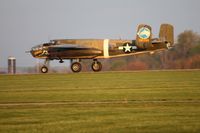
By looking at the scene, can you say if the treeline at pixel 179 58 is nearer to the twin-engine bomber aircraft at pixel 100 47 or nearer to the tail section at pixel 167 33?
the tail section at pixel 167 33

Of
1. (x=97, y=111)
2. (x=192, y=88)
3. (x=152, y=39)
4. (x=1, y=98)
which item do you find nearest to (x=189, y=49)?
(x=152, y=39)

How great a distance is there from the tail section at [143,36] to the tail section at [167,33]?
5.66 feet

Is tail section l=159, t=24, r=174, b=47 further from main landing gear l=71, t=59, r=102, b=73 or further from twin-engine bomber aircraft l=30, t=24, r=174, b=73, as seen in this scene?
main landing gear l=71, t=59, r=102, b=73

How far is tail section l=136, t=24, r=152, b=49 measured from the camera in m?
54.5

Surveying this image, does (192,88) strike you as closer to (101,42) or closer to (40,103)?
(40,103)

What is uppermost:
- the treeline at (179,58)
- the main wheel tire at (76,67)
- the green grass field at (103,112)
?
the treeline at (179,58)

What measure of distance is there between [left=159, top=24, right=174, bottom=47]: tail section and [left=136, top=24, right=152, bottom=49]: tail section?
5.66 ft

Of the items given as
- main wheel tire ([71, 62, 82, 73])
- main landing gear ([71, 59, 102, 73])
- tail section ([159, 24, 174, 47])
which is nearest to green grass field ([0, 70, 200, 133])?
tail section ([159, 24, 174, 47])

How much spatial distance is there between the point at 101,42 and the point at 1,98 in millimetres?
28718

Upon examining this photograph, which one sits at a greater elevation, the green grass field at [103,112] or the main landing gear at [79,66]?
the main landing gear at [79,66]

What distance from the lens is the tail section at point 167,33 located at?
5611cm

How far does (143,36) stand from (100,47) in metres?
4.51

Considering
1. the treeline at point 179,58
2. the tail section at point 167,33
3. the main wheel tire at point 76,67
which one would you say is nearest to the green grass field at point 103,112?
the tail section at point 167,33

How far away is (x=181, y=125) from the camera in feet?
54.7
